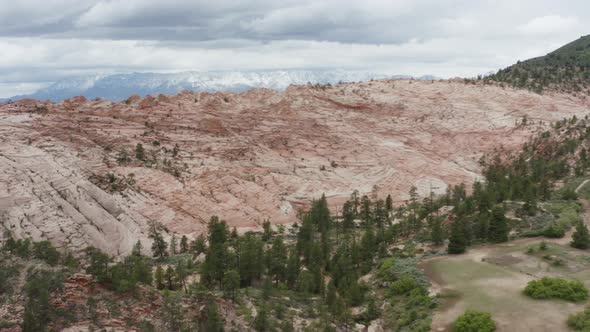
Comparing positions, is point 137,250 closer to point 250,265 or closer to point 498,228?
point 250,265

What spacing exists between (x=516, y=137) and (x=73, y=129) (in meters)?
98.4

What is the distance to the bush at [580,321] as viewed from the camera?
37625mm

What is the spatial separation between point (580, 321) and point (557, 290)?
607 cm

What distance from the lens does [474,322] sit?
4050 cm

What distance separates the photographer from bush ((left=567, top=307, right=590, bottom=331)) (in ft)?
123

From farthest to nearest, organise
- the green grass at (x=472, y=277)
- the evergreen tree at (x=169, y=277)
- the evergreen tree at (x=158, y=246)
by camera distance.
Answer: the evergreen tree at (x=158, y=246) → the evergreen tree at (x=169, y=277) → the green grass at (x=472, y=277)

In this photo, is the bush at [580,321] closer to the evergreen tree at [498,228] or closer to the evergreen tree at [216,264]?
the evergreen tree at [498,228]

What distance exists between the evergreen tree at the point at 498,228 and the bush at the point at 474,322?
77.6ft

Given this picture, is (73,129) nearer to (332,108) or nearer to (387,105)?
(332,108)

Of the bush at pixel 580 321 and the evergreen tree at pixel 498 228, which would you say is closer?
the bush at pixel 580 321

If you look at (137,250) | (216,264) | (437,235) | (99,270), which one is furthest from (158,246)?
(437,235)

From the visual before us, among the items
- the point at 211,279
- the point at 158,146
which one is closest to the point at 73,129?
the point at 158,146

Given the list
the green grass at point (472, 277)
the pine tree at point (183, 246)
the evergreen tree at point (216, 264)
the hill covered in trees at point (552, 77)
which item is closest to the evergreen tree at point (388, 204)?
the green grass at point (472, 277)

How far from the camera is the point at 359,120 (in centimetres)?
12106
